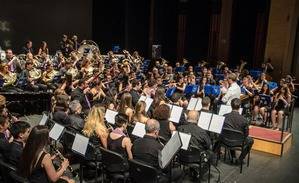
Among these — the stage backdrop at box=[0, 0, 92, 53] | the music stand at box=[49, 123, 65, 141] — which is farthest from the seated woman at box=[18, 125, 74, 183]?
the stage backdrop at box=[0, 0, 92, 53]

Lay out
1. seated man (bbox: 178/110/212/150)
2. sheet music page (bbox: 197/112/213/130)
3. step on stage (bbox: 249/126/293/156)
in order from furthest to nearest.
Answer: step on stage (bbox: 249/126/293/156) → sheet music page (bbox: 197/112/213/130) → seated man (bbox: 178/110/212/150)

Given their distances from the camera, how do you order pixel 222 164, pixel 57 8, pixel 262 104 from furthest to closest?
pixel 57 8 → pixel 262 104 → pixel 222 164

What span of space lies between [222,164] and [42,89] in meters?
6.27

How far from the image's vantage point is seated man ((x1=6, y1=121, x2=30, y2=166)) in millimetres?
4402

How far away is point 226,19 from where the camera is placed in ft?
59.5

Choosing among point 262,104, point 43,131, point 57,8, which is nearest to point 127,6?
point 57,8

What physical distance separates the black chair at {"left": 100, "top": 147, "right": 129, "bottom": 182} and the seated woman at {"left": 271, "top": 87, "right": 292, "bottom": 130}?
564cm

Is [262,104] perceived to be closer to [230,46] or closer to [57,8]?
[230,46]

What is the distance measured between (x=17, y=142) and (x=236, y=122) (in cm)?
402

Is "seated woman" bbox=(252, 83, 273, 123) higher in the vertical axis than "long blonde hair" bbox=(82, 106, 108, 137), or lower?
lower

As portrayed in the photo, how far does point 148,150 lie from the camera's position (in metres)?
4.64

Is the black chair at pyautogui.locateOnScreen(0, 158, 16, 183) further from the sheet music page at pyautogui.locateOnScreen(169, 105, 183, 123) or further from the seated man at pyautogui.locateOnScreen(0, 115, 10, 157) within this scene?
the sheet music page at pyautogui.locateOnScreen(169, 105, 183, 123)

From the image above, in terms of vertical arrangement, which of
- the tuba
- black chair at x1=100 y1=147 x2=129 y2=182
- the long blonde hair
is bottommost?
black chair at x1=100 y1=147 x2=129 y2=182

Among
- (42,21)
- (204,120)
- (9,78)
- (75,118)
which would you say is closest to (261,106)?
(204,120)
